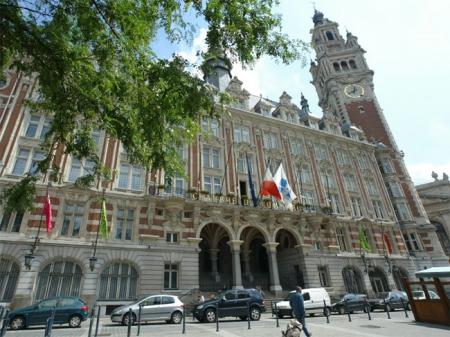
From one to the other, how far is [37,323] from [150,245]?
8.64 metres

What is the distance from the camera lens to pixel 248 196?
2750cm

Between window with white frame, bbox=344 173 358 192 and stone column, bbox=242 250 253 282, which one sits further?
window with white frame, bbox=344 173 358 192

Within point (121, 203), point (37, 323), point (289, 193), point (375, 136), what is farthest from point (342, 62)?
point (37, 323)

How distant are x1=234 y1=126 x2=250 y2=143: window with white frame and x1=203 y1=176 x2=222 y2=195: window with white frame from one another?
19.0 ft

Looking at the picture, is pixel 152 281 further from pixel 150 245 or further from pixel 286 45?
pixel 286 45

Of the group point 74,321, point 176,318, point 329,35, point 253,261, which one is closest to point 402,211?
point 253,261

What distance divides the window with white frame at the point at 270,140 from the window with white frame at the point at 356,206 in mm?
11325

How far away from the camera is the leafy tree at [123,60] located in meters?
7.10

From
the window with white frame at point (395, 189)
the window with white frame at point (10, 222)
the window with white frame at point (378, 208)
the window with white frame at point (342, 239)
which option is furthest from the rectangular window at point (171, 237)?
the window with white frame at point (395, 189)

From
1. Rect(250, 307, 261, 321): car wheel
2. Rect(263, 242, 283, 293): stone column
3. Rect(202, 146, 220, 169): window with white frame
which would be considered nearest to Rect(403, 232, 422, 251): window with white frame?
Rect(263, 242, 283, 293): stone column

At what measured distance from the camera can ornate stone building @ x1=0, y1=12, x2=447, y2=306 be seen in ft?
62.6

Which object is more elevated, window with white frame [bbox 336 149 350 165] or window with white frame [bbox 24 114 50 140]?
window with white frame [bbox 336 149 350 165]

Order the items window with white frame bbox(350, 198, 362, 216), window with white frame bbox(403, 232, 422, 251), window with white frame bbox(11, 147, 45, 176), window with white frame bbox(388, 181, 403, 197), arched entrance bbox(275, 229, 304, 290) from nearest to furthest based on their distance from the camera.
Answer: window with white frame bbox(11, 147, 45, 176)
arched entrance bbox(275, 229, 304, 290)
window with white frame bbox(350, 198, 362, 216)
window with white frame bbox(403, 232, 422, 251)
window with white frame bbox(388, 181, 403, 197)

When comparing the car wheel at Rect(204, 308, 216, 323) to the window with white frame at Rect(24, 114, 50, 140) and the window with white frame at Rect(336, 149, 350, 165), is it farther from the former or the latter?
the window with white frame at Rect(336, 149, 350, 165)
